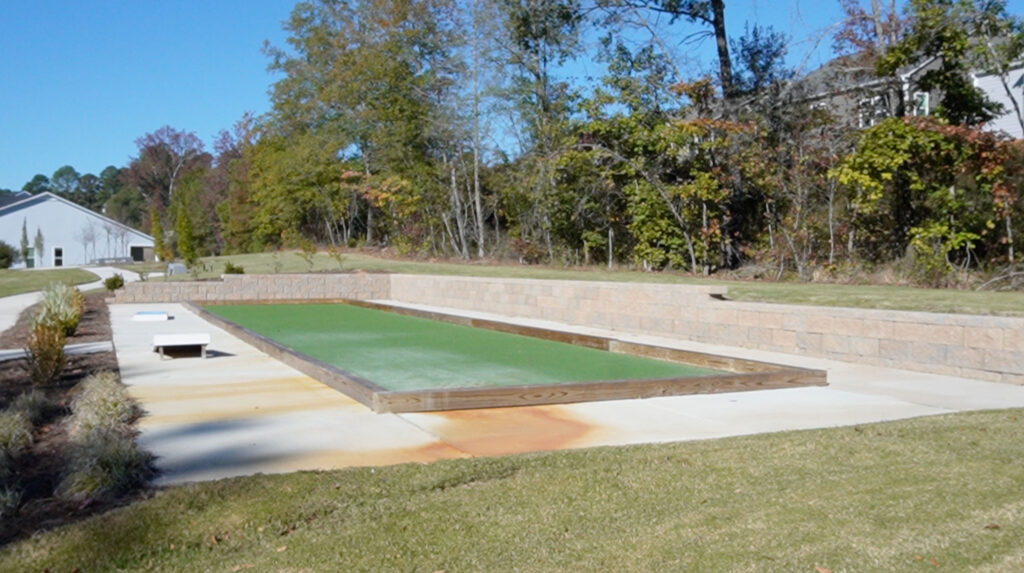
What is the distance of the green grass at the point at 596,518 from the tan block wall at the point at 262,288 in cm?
1776

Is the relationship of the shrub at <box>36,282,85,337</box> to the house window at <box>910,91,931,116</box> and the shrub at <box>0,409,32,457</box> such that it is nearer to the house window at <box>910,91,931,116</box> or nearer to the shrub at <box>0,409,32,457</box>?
the shrub at <box>0,409,32,457</box>

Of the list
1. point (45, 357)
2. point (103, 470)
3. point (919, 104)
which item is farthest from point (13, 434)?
point (919, 104)

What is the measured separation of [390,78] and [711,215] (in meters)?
16.9

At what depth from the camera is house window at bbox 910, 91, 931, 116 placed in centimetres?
1609

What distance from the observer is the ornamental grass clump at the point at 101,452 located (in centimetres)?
477

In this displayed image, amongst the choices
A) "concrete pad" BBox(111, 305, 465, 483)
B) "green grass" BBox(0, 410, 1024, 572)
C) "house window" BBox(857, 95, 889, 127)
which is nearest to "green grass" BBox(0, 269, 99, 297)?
"concrete pad" BBox(111, 305, 465, 483)

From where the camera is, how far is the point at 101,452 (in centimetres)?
501

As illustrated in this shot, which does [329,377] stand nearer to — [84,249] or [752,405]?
[752,405]

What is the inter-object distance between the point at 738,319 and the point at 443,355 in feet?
12.4

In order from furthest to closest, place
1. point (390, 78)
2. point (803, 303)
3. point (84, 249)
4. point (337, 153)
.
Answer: point (84, 249) < point (337, 153) < point (390, 78) < point (803, 303)

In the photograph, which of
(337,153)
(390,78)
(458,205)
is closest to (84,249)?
(337,153)

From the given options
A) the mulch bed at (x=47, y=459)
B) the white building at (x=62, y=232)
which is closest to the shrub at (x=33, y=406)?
the mulch bed at (x=47, y=459)

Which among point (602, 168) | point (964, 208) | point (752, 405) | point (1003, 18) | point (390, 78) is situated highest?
point (390, 78)

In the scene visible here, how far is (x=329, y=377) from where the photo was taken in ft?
27.4
